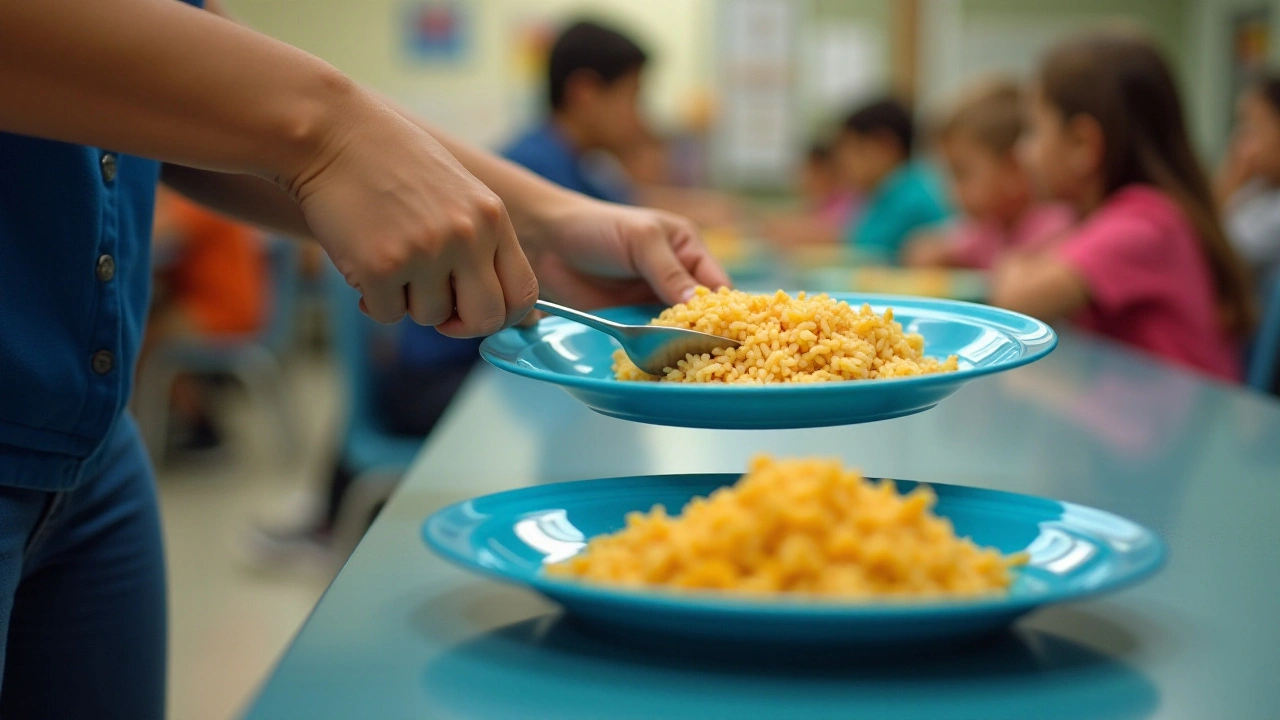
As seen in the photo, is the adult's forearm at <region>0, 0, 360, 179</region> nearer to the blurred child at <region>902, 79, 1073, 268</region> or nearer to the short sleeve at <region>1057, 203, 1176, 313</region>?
the short sleeve at <region>1057, 203, 1176, 313</region>

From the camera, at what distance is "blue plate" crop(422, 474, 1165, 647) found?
0.47 metres

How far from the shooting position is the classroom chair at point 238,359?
11.7 feet

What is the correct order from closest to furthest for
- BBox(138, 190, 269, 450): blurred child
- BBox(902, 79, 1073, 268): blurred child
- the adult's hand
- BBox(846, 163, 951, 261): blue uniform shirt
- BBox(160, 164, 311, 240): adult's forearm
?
the adult's hand
BBox(160, 164, 311, 240): adult's forearm
BBox(902, 79, 1073, 268): blurred child
BBox(138, 190, 269, 450): blurred child
BBox(846, 163, 951, 261): blue uniform shirt

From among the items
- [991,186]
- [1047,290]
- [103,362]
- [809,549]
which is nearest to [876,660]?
[809,549]

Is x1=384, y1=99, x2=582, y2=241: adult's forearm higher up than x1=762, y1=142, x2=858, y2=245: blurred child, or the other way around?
x1=762, y1=142, x2=858, y2=245: blurred child

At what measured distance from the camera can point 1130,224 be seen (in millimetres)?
1919

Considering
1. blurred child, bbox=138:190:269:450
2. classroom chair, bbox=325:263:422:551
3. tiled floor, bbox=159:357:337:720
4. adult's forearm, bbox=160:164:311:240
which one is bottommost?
tiled floor, bbox=159:357:337:720

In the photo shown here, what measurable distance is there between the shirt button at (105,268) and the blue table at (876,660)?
0.24 meters

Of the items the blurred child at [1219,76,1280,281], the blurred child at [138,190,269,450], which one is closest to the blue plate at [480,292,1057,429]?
the blurred child at [1219,76,1280,281]

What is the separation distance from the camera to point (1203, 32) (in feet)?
20.2

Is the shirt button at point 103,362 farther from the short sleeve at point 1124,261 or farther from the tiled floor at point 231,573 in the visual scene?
the short sleeve at point 1124,261

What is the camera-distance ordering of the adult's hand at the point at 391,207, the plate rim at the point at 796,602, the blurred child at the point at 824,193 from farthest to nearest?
the blurred child at the point at 824,193
the adult's hand at the point at 391,207
the plate rim at the point at 796,602

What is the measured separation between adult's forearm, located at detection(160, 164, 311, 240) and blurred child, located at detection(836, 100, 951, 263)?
3338mm

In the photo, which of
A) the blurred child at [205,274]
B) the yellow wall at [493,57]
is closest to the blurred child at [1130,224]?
the blurred child at [205,274]
